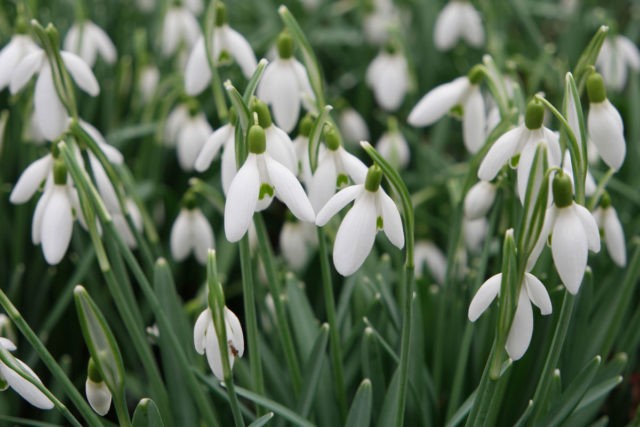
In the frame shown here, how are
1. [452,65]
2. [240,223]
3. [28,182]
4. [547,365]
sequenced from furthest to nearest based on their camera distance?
[452,65] < [28,182] < [547,365] < [240,223]

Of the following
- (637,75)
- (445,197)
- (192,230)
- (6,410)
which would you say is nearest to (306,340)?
(192,230)

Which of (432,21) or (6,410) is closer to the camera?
(6,410)

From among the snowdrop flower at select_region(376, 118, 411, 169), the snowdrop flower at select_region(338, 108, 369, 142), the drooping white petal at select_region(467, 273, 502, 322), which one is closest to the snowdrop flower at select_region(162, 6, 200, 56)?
the snowdrop flower at select_region(338, 108, 369, 142)

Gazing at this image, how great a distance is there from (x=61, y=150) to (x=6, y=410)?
0.74 m

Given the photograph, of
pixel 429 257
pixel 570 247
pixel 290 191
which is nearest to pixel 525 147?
pixel 570 247

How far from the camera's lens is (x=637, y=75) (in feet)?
8.55

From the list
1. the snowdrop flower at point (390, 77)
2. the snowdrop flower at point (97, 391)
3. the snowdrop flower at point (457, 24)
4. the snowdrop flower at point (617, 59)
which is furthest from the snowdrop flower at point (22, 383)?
the snowdrop flower at point (617, 59)

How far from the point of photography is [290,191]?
1.17 meters

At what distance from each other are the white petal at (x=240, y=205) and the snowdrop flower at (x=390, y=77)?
1.29 m

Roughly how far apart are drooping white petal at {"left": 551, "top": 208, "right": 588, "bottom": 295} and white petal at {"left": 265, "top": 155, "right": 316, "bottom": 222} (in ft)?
1.02

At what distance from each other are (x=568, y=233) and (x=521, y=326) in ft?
0.46

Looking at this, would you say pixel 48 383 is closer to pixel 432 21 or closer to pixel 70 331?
pixel 70 331

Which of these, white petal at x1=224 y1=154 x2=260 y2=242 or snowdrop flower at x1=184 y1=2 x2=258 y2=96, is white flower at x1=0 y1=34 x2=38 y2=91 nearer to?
snowdrop flower at x1=184 y1=2 x2=258 y2=96

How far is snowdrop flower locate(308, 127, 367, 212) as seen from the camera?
4.36 ft
